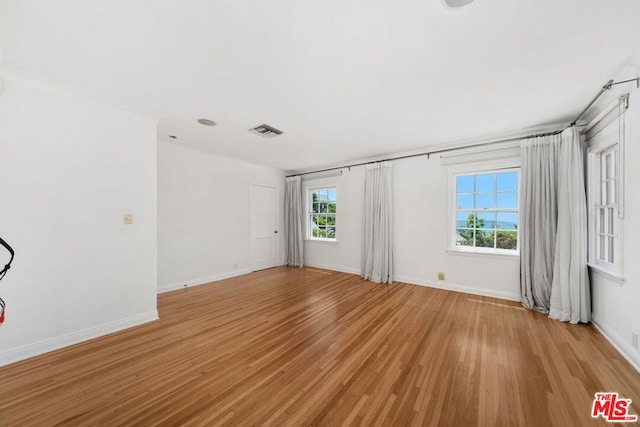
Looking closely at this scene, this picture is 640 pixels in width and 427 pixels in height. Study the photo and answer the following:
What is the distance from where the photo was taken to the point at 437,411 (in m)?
1.55

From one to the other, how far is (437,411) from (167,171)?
15.7ft

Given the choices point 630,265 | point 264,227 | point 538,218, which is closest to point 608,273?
point 630,265

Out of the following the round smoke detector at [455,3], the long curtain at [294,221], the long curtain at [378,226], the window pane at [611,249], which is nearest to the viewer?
the round smoke detector at [455,3]

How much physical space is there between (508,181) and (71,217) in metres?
5.71

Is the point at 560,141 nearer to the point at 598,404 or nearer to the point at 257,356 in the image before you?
the point at 598,404

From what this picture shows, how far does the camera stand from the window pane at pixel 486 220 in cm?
384

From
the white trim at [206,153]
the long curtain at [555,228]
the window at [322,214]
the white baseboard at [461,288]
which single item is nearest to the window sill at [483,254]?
the long curtain at [555,228]

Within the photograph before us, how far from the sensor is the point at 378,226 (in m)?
4.73

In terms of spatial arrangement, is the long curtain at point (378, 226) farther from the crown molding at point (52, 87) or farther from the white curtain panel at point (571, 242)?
the crown molding at point (52, 87)

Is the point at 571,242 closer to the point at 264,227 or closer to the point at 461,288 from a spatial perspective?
the point at 461,288

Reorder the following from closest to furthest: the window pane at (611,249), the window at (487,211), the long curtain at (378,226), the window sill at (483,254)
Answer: the window pane at (611,249)
the window sill at (483,254)
the window at (487,211)
the long curtain at (378,226)

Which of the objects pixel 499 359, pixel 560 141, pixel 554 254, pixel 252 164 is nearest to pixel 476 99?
pixel 560 141

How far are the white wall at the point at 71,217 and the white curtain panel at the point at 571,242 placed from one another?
511 centimetres

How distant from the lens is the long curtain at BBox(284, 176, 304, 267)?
19.8 ft
